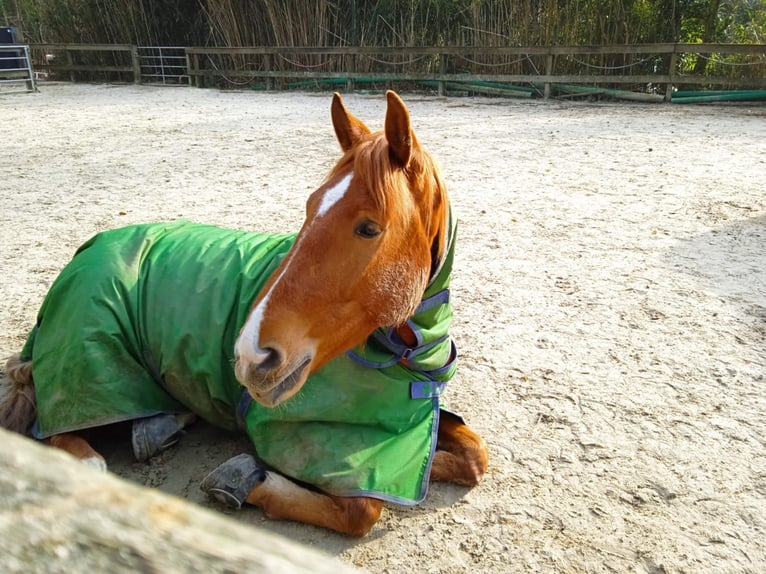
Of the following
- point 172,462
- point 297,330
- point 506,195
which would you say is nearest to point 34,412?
point 172,462

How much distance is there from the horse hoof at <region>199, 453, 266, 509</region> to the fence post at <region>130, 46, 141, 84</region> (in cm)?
1902

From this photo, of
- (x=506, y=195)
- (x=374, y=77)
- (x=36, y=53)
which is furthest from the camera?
(x=36, y=53)

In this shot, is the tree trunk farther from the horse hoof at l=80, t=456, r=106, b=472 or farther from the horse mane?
the horse hoof at l=80, t=456, r=106, b=472

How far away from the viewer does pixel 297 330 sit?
1654 mm

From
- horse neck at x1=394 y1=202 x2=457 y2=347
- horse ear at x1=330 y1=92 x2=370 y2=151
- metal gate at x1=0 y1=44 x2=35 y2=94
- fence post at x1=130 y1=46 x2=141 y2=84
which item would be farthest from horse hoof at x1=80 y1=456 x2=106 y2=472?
fence post at x1=130 y1=46 x2=141 y2=84

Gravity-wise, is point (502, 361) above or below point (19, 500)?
below

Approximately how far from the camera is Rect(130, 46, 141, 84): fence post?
1800cm

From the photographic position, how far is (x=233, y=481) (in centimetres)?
209

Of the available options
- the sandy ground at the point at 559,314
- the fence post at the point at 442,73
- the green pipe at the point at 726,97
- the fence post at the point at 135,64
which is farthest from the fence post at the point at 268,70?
the green pipe at the point at 726,97

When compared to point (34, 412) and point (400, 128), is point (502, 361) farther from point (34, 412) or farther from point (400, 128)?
point (34, 412)

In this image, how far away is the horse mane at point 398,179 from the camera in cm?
Result: 172

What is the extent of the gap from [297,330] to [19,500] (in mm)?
1089

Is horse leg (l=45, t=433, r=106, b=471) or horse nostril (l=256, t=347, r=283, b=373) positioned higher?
horse nostril (l=256, t=347, r=283, b=373)

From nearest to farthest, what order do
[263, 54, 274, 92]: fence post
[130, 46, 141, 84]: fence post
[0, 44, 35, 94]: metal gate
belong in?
1. [0, 44, 35, 94]: metal gate
2. [263, 54, 274, 92]: fence post
3. [130, 46, 141, 84]: fence post
